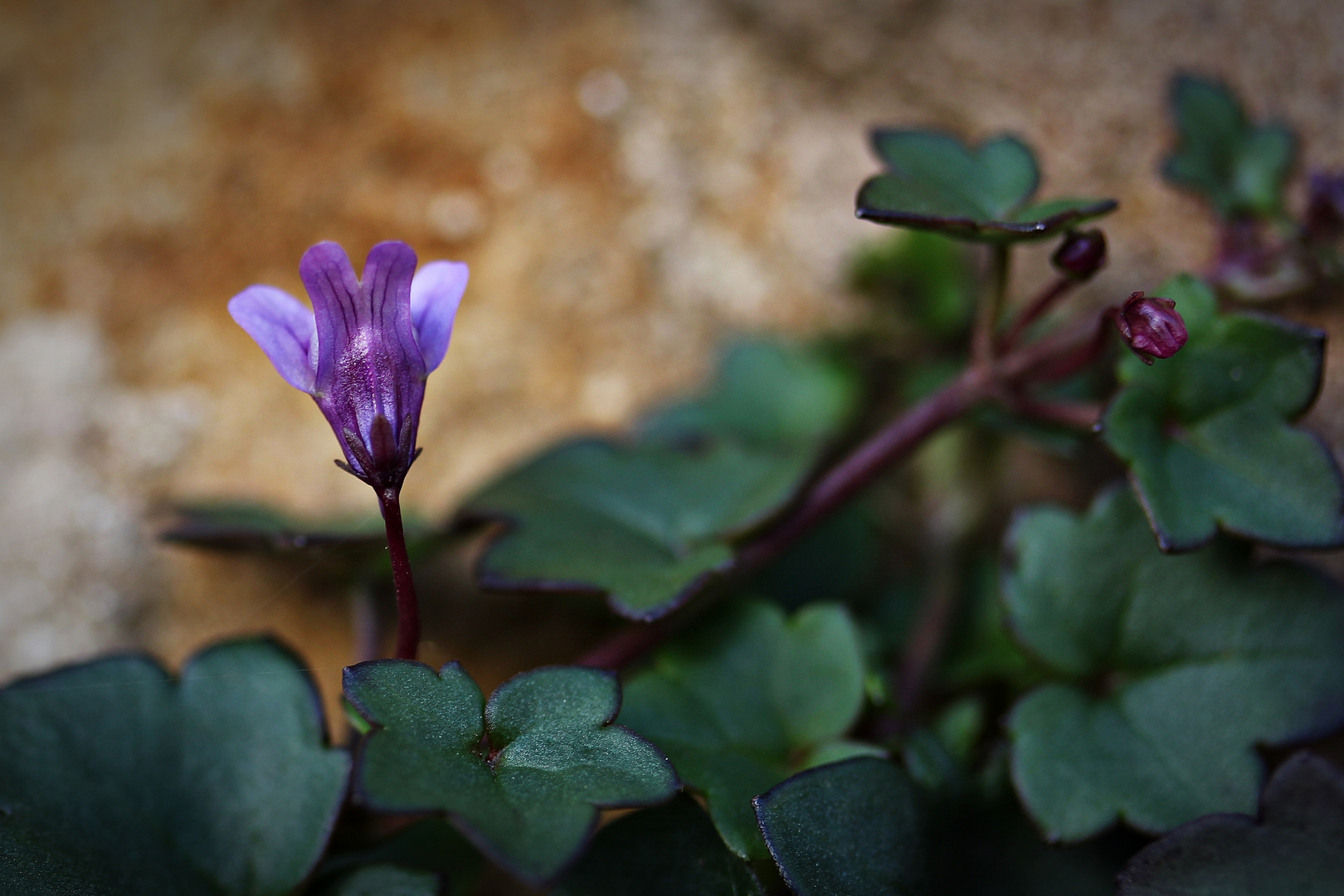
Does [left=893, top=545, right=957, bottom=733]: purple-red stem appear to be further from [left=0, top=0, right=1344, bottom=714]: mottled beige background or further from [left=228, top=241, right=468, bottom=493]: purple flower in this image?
[left=228, top=241, right=468, bottom=493]: purple flower

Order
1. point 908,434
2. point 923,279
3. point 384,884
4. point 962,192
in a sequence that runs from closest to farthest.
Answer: point 384,884, point 962,192, point 908,434, point 923,279

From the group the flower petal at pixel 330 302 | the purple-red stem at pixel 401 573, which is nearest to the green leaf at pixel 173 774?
the purple-red stem at pixel 401 573

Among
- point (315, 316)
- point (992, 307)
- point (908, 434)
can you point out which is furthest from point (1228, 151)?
point (315, 316)

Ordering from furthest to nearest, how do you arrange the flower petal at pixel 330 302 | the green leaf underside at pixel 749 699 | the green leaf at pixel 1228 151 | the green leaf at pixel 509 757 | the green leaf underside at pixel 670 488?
the green leaf at pixel 1228 151, the green leaf underside at pixel 670 488, the green leaf underside at pixel 749 699, the flower petal at pixel 330 302, the green leaf at pixel 509 757

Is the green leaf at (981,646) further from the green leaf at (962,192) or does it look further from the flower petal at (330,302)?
the flower petal at (330,302)

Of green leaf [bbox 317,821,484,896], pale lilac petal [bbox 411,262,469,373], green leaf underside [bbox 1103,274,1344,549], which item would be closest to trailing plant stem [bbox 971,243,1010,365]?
green leaf underside [bbox 1103,274,1344,549]

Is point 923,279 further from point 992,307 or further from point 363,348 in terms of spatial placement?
point 363,348

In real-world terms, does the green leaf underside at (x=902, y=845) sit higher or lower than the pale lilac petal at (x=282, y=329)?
lower
